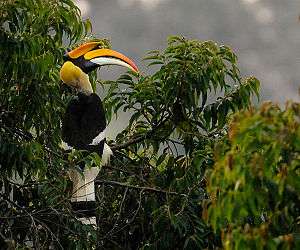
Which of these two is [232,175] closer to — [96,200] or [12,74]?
[12,74]

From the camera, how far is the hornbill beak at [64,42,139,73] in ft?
28.9

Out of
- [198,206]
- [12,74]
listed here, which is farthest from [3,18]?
[198,206]

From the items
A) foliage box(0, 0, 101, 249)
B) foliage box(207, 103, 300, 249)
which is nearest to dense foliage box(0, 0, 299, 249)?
foliage box(0, 0, 101, 249)

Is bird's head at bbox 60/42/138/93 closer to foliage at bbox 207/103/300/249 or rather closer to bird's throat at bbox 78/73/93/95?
bird's throat at bbox 78/73/93/95

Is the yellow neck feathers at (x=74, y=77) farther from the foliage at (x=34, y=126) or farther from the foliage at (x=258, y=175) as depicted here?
the foliage at (x=258, y=175)

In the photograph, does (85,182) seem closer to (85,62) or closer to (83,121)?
(83,121)

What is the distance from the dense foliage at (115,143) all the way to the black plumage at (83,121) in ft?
0.68

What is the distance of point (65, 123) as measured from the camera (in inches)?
336

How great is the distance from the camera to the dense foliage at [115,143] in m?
7.59

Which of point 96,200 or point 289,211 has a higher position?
point 96,200

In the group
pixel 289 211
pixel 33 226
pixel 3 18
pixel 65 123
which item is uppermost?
pixel 3 18

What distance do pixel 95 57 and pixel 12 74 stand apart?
1.31 metres

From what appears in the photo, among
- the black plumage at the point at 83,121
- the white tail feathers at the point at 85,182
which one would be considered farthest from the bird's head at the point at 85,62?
the white tail feathers at the point at 85,182

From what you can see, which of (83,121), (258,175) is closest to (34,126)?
(83,121)
